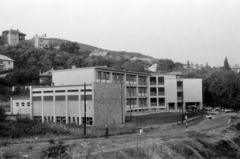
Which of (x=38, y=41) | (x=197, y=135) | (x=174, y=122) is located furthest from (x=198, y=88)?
(x=38, y=41)

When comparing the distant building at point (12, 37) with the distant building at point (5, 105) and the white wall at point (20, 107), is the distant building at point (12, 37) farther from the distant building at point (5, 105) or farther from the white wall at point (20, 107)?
the white wall at point (20, 107)

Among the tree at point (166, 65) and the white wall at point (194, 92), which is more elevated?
the tree at point (166, 65)

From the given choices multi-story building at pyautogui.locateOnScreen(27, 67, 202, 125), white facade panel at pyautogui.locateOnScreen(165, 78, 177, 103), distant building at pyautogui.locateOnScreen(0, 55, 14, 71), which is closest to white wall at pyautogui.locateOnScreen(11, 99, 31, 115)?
multi-story building at pyautogui.locateOnScreen(27, 67, 202, 125)

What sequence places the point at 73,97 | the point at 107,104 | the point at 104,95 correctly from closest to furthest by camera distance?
the point at 104,95 < the point at 107,104 < the point at 73,97

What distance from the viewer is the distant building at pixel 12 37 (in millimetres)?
151125

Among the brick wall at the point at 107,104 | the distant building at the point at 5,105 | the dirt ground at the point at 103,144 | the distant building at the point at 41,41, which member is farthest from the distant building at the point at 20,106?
the distant building at the point at 41,41

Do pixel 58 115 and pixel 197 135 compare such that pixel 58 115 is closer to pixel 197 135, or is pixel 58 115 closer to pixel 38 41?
pixel 197 135

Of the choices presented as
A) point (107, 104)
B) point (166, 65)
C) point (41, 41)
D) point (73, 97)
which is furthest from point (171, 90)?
point (41, 41)

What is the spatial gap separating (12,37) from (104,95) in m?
121

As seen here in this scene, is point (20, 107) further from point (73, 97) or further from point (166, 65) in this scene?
point (166, 65)

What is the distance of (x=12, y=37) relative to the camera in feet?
499

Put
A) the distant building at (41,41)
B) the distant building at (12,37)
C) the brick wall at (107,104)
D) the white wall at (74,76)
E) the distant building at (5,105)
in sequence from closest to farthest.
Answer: the brick wall at (107,104), the distant building at (5,105), the white wall at (74,76), the distant building at (12,37), the distant building at (41,41)

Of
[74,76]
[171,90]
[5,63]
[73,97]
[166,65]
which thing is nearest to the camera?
[73,97]

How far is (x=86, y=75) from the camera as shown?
5375 cm
